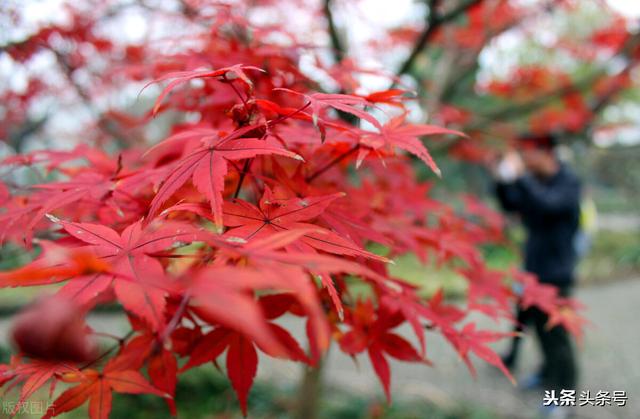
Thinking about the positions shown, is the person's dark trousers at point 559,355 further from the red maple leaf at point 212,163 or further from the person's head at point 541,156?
the red maple leaf at point 212,163

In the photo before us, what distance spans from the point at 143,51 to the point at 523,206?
257 cm

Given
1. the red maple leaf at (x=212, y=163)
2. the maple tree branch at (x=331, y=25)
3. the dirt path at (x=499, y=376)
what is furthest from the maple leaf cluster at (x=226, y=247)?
the dirt path at (x=499, y=376)

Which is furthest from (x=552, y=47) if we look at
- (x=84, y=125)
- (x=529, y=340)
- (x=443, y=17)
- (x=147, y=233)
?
(x=147, y=233)

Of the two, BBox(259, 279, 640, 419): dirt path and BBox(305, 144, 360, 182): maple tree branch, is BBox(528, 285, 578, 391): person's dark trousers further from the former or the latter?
BBox(305, 144, 360, 182): maple tree branch

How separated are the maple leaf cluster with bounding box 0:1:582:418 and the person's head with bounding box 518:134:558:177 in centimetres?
157

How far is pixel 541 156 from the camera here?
263 centimetres

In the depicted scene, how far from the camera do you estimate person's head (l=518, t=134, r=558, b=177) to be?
A: 2604 millimetres

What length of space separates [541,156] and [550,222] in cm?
41

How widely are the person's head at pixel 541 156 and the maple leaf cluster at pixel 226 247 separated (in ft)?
5.15

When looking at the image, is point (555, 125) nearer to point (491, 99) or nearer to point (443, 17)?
point (443, 17)

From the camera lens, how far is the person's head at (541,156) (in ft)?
8.54

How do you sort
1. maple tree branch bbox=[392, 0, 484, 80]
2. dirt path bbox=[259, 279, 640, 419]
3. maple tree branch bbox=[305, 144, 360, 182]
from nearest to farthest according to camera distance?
maple tree branch bbox=[305, 144, 360, 182] → maple tree branch bbox=[392, 0, 484, 80] → dirt path bbox=[259, 279, 640, 419]

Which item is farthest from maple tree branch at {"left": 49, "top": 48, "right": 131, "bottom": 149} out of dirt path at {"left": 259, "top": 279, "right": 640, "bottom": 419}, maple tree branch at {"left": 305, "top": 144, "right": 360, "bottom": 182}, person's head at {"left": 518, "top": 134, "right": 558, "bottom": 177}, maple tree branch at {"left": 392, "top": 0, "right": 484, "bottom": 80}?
person's head at {"left": 518, "top": 134, "right": 558, "bottom": 177}

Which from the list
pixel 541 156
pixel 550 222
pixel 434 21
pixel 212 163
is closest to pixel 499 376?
pixel 550 222
